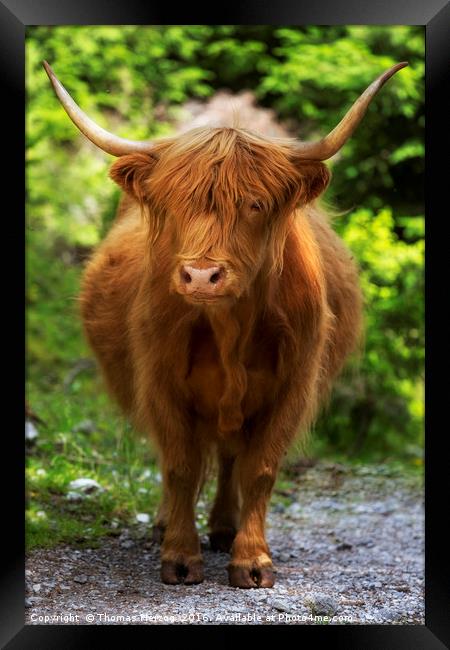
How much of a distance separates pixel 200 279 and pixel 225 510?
7.42ft

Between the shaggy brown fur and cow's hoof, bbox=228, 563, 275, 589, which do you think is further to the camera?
→ cow's hoof, bbox=228, 563, 275, 589

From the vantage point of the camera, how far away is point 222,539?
613 cm

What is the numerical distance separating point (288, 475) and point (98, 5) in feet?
17.0

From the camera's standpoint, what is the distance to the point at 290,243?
202 inches

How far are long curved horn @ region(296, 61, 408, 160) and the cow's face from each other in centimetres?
6

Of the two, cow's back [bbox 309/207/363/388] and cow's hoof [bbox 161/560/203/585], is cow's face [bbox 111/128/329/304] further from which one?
cow's hoof [bbox 161/560/203/585]

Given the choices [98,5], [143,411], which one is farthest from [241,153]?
[143,411]

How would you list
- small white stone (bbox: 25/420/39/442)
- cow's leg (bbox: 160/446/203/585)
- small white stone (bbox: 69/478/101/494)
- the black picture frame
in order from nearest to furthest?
the black picture frame → cow's leg (bbox: 160/446/203/585) → small white stone (bbox: 69/478/101/494) → small white stone (bbox: 25/420/39/442)

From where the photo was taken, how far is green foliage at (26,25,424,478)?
9586 millimetres

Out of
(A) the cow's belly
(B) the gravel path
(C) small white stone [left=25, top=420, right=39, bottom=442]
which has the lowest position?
(B) the gravel path

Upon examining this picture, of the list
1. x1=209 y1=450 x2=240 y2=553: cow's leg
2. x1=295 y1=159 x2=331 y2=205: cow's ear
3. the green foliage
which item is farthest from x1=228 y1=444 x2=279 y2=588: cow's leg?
the green foliage

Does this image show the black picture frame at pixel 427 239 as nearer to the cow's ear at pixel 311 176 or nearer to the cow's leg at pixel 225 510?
the cow's ear at pixel 311 176

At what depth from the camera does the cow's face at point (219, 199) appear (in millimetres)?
4426

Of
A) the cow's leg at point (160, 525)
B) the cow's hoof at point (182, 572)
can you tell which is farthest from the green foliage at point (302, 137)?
the cow's hoof at point (182, 572)
